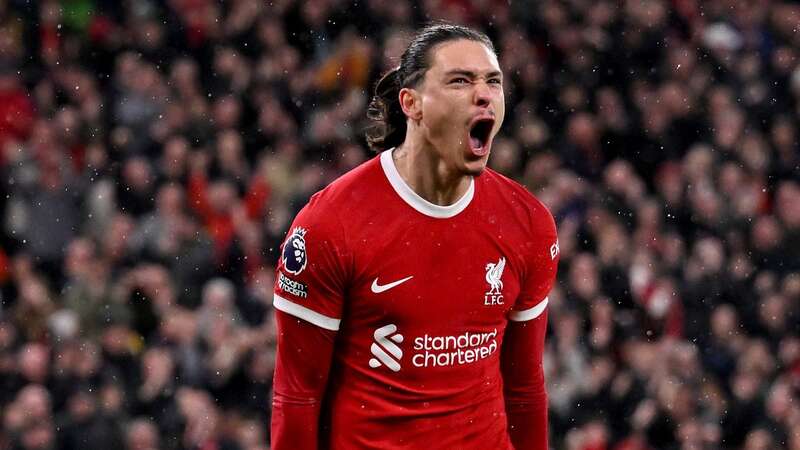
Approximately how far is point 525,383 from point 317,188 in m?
6.71

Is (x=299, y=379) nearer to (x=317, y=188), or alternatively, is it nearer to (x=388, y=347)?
(x=388, y=347)

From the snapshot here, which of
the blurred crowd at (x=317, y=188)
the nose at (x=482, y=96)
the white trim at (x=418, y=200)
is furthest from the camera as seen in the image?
the blurred crowd at (x=317, y=188)

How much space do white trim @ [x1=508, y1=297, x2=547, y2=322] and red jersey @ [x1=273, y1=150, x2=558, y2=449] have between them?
7 cm

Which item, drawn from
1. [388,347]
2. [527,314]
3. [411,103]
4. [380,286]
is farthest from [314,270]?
[527,314]

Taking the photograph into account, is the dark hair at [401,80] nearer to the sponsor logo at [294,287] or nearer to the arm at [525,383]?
the sponsor logo at [294,287]

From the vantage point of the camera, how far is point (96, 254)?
10.5 m

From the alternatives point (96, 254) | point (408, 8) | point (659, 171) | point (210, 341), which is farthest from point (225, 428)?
point (408, 8)

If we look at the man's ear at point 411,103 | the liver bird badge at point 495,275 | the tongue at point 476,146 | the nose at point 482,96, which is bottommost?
the liver bird badge at point 495,275

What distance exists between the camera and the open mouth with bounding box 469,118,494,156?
4.11 m

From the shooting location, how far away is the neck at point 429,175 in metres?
4.28

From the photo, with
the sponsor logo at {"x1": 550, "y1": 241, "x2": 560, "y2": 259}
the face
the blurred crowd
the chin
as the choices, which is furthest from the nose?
the blurred crowd

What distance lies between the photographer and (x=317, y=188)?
11.3 m

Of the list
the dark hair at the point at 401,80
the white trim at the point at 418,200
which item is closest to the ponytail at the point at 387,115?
the dark hair at the point at 401,80

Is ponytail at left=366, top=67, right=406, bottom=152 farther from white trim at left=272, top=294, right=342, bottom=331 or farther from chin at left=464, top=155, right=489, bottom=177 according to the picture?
white trim at left=272, top=294, right=342, bottom=331
